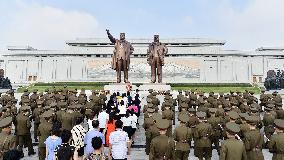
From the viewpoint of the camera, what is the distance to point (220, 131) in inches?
374

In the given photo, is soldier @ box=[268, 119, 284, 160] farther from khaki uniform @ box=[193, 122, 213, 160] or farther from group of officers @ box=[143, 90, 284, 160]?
khaki uniform @ box=[193, 122, 213, 160]

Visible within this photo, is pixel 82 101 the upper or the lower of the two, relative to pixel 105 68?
lower

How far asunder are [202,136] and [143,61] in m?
40.2

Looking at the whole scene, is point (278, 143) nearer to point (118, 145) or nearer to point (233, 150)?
point (233, 150)

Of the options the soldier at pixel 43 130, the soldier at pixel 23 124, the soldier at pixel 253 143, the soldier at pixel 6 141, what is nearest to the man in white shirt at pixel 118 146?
the soldier at pixel 43 130

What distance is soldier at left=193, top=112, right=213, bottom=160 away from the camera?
8195 millimetres

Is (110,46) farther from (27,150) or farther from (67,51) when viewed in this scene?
(27,150)

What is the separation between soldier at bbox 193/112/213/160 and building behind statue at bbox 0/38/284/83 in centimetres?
3907

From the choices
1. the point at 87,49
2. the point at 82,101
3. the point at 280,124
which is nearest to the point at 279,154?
the point at 280,124

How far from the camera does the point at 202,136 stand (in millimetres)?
8250

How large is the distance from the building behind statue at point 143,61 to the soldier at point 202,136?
128 ft

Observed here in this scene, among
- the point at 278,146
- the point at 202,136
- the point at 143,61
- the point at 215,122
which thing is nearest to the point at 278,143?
the point at 278,146

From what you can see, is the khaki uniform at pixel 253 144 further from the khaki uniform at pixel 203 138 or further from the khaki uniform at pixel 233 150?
Result: the khaki uniform at pixel 203 138

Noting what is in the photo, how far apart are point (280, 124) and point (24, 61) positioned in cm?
5120
